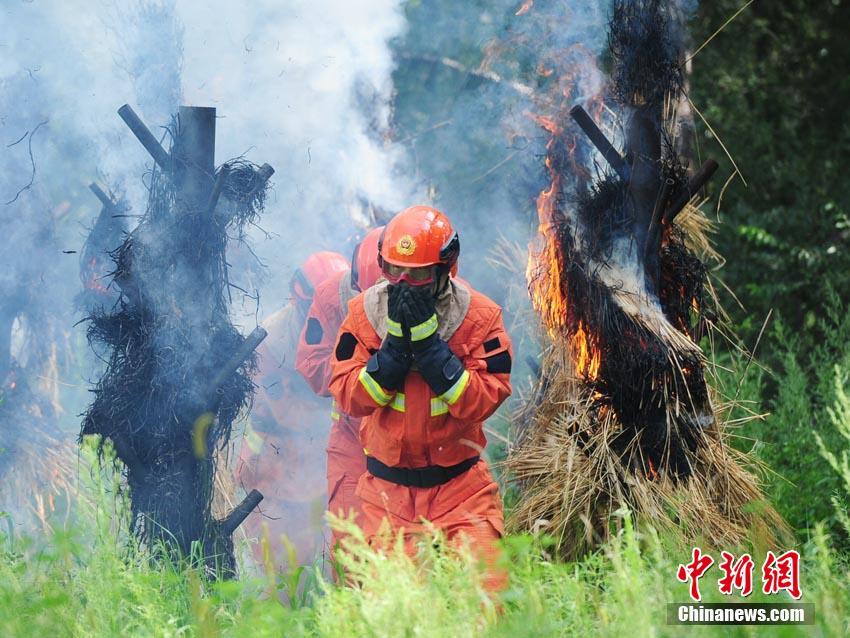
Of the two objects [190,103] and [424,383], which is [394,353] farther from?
[190,103]

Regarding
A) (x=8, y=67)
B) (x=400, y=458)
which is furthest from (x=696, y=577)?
(x=8, y=67)

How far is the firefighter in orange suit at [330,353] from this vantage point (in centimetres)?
592

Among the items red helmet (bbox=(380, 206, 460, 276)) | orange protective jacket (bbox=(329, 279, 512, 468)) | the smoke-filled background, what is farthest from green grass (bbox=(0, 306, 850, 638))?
the smoke-filled background

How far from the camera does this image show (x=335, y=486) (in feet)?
19.5

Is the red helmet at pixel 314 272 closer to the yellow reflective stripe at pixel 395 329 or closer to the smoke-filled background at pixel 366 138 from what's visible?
the smoke-filled background at pixel 366 138

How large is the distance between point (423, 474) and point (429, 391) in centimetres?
39

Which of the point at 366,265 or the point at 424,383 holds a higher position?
the point at 366,265

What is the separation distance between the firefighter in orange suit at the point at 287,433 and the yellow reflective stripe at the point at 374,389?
2327 mm

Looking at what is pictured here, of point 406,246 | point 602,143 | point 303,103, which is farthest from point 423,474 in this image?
point 303,103

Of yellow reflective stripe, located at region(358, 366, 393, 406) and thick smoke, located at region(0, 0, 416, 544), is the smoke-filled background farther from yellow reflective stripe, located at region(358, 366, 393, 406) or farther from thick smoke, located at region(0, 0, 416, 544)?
yellow reflective stripe, located at region(358, 366, 393, 406)

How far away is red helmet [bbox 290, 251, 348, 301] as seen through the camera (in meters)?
6.93

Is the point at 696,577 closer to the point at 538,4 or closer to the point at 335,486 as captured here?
the point at 335,486

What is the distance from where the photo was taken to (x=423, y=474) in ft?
16.3

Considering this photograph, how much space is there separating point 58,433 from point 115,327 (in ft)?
6.32
